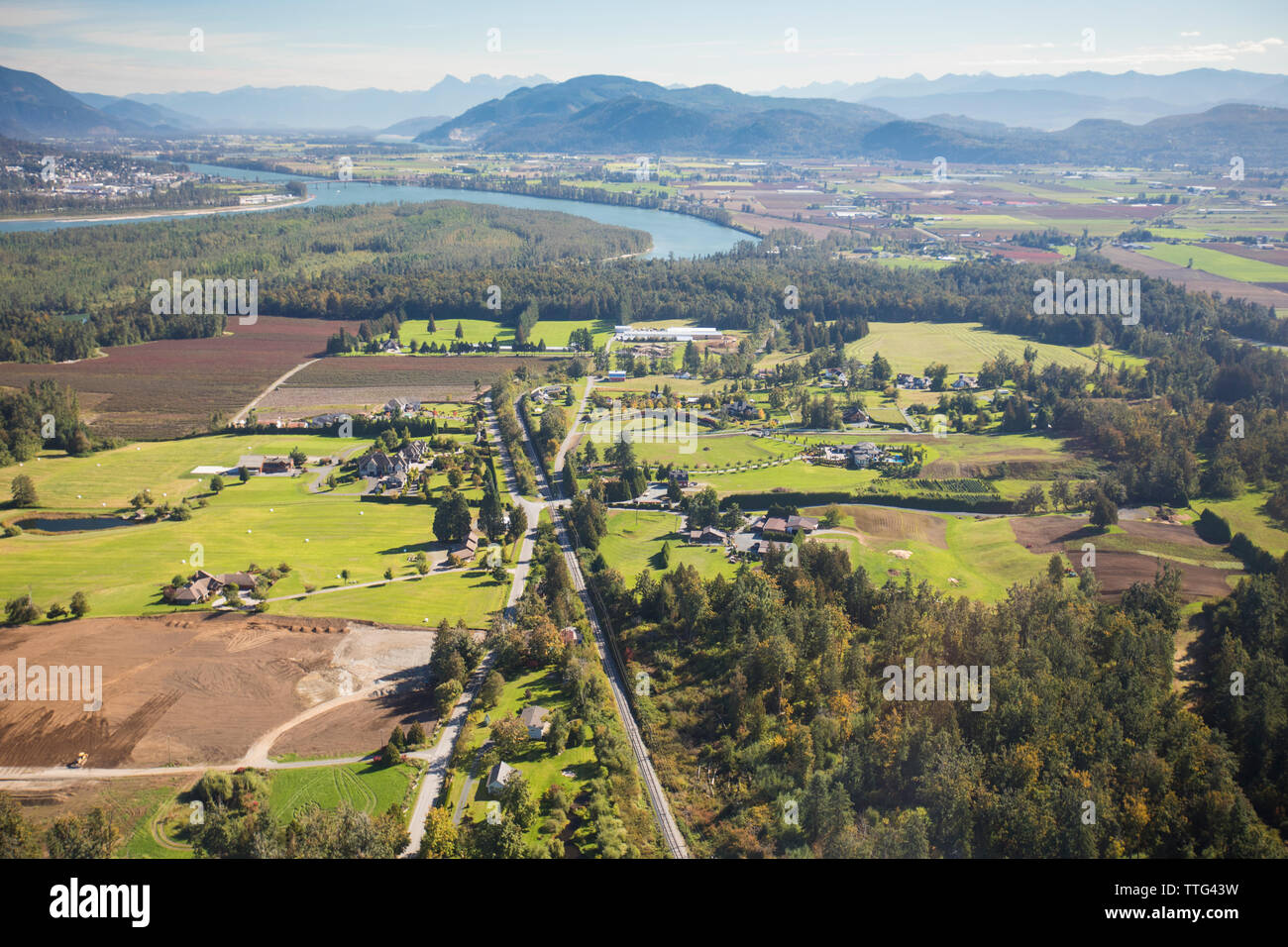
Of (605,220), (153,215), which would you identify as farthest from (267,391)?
(605,220)

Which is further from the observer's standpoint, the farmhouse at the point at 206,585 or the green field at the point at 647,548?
the green field at the point at 647,548

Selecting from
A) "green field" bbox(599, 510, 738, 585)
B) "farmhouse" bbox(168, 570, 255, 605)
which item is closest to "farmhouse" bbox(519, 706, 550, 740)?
"green field" bbox(599, 510, 738, 585)

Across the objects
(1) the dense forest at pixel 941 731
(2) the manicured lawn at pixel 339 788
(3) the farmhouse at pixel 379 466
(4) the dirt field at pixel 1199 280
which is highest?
(4) the dirt field at pixel 1199 280

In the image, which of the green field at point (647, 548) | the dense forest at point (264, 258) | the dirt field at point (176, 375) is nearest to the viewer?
the green field at point (647, 548)

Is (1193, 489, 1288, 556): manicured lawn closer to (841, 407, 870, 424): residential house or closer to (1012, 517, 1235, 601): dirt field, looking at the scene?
(1012, 517, 1235, 601): dirt field

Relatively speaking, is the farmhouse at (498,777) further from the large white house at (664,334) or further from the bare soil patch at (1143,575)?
the large white house at (664,334)

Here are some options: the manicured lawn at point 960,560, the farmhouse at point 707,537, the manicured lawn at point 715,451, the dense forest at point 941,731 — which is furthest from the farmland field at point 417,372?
the dense forest at point 941,731
